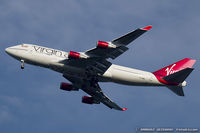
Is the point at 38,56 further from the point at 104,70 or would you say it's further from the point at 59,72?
the point at 104,70

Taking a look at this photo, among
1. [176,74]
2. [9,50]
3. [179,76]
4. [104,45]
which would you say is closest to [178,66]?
[176,74]

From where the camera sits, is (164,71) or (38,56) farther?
(164,71)

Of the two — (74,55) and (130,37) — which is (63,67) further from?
(130,37)

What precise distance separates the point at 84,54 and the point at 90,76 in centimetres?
620

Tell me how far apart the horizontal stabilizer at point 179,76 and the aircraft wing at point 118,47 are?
12.7m

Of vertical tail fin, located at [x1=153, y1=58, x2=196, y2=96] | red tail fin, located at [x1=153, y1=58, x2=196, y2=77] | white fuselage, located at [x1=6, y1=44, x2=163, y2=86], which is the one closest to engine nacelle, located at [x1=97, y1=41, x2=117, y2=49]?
white fuselage, located at [x1=6, y1=44, x2=163, y2=86]

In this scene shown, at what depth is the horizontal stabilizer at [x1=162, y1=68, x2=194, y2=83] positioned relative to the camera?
74375 mm

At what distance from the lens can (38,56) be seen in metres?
74.4

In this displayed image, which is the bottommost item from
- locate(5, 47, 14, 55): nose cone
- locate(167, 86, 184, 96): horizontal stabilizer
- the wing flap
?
locate(167, 86, 184, 96): horizontal stabilizer

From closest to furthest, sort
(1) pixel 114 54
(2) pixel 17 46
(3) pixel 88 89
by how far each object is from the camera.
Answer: (1) pixel 114 54, (2) pixel 17 46, (3) pixel 88 89

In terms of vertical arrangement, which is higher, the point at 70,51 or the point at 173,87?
the point at 70,51

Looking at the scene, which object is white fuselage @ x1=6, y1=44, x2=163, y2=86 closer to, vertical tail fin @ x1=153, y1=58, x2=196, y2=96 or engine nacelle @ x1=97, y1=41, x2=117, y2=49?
vertical tail fin @ x1=153, y1=58, x2=196, y2=96

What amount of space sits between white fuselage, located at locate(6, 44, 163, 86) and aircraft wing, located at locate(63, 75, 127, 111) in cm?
402

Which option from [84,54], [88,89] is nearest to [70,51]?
[84,54]
